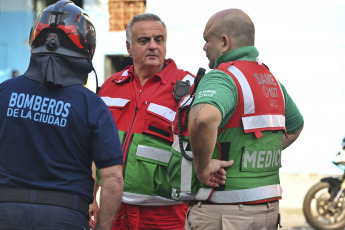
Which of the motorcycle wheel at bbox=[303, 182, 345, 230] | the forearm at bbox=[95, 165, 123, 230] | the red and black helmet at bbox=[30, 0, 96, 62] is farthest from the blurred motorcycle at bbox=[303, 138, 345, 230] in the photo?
the red and black helmet at bbox=[30, 0, 96, 62]

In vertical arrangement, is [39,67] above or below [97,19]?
below

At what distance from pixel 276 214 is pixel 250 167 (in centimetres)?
31

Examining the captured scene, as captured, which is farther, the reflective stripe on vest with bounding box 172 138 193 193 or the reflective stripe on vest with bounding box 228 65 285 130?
the reflective stripe on vest with bounding box 172 138 193 193

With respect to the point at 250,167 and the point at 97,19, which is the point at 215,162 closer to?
the point at 250,167

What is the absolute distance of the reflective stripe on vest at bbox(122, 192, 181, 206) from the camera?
3627 mm

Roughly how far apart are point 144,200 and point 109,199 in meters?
1.03

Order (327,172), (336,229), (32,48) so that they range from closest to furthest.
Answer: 1. (32,48)
2. (336,229)
3. (327,172)

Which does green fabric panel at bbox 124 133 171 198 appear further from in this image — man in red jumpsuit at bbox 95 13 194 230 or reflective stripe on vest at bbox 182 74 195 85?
reflective stripe on vest at bbox 182 74 195 85

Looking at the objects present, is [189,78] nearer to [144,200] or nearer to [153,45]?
[153,45]

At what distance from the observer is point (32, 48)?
2.69m

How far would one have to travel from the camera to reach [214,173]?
2.83 metres

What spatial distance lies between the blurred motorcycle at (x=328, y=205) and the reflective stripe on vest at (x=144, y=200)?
406 cm

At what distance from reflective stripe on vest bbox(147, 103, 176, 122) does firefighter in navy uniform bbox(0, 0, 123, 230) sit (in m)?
1.05

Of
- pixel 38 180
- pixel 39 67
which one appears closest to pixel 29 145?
pixel 38 180
